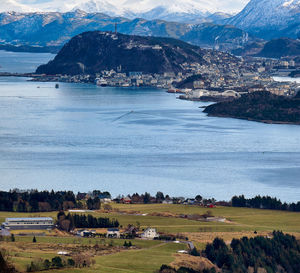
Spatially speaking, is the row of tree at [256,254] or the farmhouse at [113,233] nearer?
the row of tree at [256,254]

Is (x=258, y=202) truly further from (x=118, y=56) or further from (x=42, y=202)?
(x=118, y=56)

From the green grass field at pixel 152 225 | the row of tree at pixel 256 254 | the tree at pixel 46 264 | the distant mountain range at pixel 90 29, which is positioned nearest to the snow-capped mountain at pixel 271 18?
the distant mountain range at pixel 90 29

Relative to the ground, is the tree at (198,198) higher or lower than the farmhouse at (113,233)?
higher

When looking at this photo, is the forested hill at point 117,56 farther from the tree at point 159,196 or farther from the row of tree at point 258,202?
the row of tree at point 258,202

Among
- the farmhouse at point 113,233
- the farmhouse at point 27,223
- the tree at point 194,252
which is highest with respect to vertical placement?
the farmhouse at point 27,223

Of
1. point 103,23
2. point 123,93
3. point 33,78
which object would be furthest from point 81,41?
point 103,23

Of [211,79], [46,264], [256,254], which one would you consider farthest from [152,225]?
[211,79]

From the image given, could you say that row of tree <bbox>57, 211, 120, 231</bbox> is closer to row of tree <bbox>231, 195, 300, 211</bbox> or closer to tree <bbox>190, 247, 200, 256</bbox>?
tree <bbox>190, 247, 200, 256</bbox>

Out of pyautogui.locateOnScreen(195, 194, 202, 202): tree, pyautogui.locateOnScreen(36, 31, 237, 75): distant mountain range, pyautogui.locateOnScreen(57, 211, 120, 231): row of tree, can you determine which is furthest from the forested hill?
pyautogui.locateOnScreen(57, 211, 120, 231): row of tree
